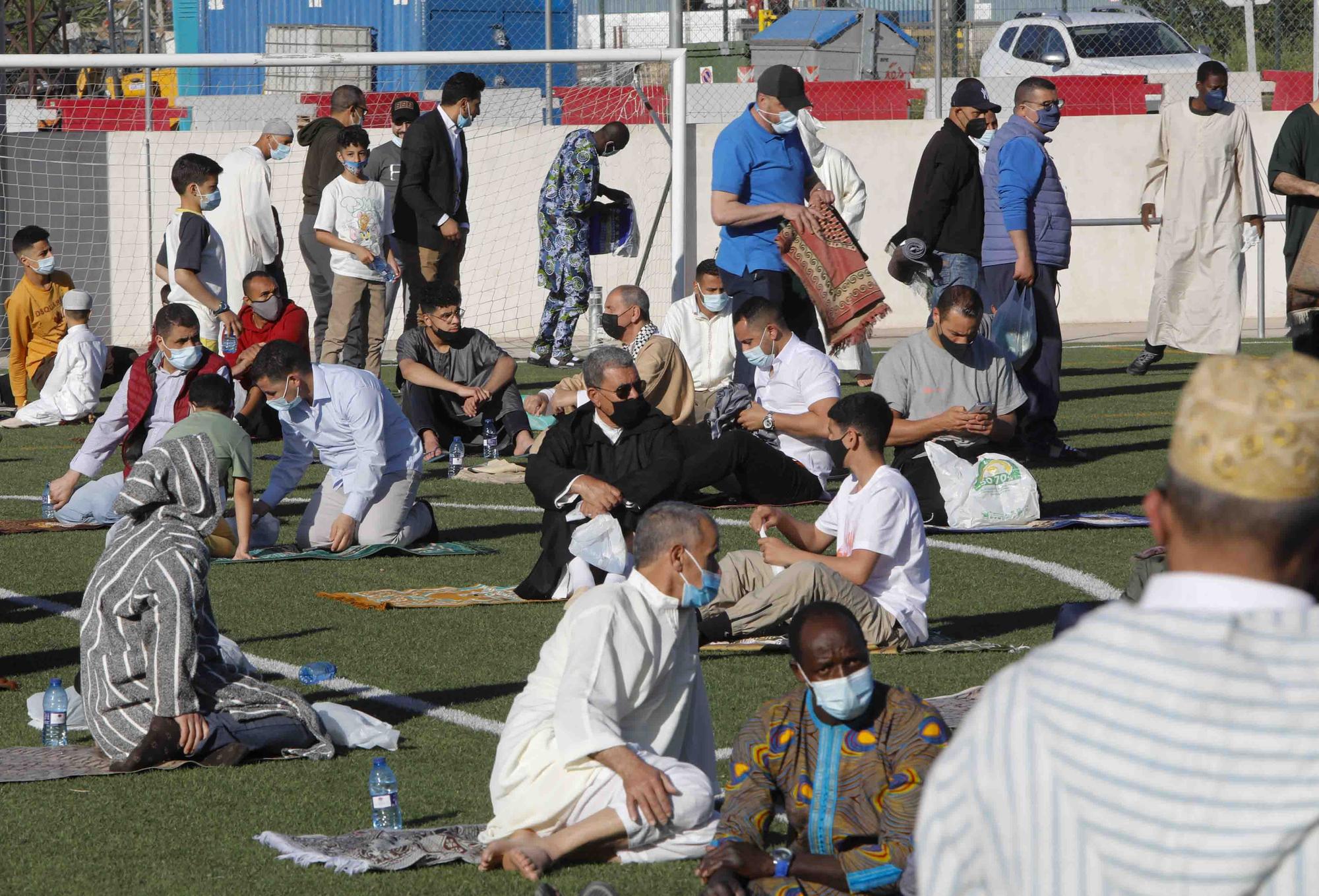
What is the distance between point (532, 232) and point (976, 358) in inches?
477

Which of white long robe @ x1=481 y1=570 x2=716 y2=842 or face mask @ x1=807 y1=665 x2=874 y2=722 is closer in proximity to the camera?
face mask @ x1=807 y1=665 x2=874 y2=722

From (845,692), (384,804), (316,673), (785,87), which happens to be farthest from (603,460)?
(845,692)

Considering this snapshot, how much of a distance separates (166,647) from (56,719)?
0.77 metres

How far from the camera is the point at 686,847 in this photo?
494 cm

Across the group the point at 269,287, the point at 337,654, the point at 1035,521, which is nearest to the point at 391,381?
the point at 269,287

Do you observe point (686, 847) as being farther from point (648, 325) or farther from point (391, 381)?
point (391, 381)

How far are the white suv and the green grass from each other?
14.3 metres

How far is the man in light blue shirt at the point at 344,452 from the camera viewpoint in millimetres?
9508

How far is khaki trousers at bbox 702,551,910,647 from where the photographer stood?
7.05 meters

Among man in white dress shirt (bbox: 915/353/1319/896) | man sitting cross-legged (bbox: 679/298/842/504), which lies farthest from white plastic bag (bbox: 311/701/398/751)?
man in white dress shirt (bbox: 915/353/1319/896)

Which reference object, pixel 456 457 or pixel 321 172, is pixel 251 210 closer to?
pixel 321 172

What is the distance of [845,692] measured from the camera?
175 inches

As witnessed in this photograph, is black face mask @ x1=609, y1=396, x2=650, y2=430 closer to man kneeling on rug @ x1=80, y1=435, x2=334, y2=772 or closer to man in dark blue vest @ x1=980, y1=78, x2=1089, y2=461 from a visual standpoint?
man kneeling on rug @ x1=80, y1=435, x2=334, y2=772

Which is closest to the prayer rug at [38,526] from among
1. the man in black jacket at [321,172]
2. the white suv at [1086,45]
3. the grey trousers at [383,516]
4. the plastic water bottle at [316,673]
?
the grey trousers at [383,516]
